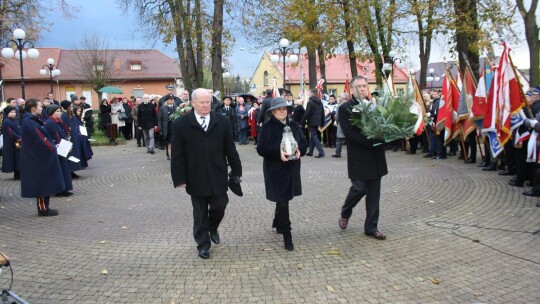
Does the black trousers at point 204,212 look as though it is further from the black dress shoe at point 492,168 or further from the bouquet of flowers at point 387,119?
the black dress shoe at point 492,168

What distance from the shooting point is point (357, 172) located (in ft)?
19.1

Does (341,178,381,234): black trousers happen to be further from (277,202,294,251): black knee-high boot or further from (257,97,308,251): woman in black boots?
(277,202,294,251): black knee-high boot

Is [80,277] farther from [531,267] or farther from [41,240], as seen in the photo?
[531,267]

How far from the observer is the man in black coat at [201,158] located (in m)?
5.22

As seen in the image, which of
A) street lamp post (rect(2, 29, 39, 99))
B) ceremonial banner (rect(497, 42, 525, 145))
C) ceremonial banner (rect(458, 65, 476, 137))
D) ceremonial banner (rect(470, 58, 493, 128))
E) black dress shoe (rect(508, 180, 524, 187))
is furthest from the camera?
street lamp post (rect(2, 29, 39, 99))

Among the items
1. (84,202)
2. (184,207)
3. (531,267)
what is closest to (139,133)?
(84,202)

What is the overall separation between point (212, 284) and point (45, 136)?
178 inches

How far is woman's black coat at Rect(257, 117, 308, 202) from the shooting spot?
215 inches

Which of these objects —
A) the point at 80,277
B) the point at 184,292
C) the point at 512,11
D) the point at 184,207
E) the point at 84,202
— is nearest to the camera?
the point at 184,292

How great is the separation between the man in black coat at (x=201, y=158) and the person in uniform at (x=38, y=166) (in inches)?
130

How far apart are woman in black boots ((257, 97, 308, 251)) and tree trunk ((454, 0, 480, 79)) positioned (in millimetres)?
13259

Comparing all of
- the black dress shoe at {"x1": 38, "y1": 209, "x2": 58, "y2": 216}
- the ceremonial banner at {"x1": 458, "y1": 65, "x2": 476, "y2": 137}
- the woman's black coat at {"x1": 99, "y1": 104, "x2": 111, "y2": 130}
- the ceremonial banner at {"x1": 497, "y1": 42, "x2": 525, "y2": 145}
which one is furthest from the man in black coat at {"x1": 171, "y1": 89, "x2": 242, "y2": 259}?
the woman's black coat at {"x1": 99, "y1": 104, "x2": 111, "y2": 130}

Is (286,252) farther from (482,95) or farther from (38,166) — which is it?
(482,95)

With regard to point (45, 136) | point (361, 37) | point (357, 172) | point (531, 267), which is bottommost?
point (531, 267)
